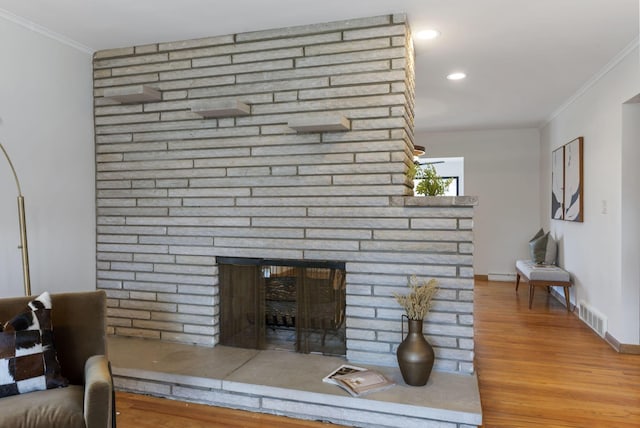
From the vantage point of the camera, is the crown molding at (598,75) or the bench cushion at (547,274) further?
the bench cushion at (547,274)

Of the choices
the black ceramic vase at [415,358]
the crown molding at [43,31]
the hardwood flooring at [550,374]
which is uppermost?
the crown molding at [43,31]

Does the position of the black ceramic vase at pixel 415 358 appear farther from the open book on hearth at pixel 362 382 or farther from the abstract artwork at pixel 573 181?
the abstract artwork at pixel 573 181

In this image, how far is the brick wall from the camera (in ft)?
8.98

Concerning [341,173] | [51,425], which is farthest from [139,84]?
[51,425]

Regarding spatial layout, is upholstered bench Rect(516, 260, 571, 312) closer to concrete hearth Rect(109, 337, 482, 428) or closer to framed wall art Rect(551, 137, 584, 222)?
framed wall art Rect(551, 137, 584, 222)

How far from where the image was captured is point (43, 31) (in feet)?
9.83

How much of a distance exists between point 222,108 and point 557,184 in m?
4.38

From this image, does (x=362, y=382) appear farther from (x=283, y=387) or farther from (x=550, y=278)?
(x=550, y=278)

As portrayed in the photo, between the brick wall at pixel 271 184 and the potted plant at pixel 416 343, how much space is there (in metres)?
0.18

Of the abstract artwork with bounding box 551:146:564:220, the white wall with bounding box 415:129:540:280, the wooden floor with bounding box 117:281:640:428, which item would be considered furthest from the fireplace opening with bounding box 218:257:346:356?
the white wall with bounding box 415:129:540:280

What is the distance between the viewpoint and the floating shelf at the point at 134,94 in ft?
10.1

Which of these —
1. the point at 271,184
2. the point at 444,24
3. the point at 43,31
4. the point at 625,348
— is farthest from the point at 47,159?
the point at 625,348

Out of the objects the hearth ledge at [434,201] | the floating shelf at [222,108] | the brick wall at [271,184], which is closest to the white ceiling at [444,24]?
the brick wall at [271,184]

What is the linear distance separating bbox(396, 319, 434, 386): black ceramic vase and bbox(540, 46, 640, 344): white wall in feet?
6.86
